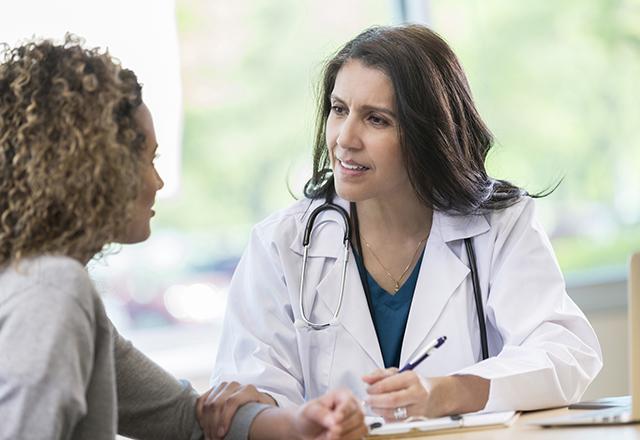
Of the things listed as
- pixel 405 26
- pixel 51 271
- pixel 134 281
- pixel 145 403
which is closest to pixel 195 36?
pixel 134 281

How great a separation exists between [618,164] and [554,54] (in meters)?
0.55

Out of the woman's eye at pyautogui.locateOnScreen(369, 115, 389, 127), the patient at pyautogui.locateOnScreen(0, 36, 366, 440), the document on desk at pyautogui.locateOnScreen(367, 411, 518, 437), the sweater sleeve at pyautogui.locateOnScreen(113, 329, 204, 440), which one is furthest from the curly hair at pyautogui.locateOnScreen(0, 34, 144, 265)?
the woman's eye at pyautogui.locateOnScreen(369, 115, 389, 127)

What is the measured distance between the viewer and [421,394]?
172 centimetres

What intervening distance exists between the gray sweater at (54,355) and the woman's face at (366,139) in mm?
817

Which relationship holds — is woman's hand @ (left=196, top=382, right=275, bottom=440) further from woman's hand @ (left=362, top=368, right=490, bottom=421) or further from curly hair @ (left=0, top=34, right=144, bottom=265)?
curly hair @ (left=0, top=34, right=144, bottom=265)

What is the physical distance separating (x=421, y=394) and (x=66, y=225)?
666 millimetres

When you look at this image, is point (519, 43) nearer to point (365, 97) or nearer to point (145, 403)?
point (365, 97)

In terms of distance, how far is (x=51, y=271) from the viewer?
1329 mm

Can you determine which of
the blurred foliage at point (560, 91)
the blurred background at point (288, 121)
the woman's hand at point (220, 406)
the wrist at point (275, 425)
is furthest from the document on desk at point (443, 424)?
the blurred foliage at point (560, 91)

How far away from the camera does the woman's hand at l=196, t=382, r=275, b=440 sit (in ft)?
5.68

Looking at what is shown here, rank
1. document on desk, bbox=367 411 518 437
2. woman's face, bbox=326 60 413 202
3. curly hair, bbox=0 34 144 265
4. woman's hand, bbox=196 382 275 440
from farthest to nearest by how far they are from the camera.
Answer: woman's face, bbox=326 60 413 202 < woman's hand, bbox=196 382 275 440 < document on desk, bbox=367 411 518 437 < curly hair, bbox=0 34 144 265

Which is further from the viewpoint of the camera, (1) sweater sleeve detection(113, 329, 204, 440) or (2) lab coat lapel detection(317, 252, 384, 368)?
(2) lab coat lapel detection(317, 252, 384, 368)

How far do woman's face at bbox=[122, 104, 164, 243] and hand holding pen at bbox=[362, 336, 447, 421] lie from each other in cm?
44

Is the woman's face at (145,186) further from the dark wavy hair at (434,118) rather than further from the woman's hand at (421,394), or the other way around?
the dark wavy hair at (434,118)
